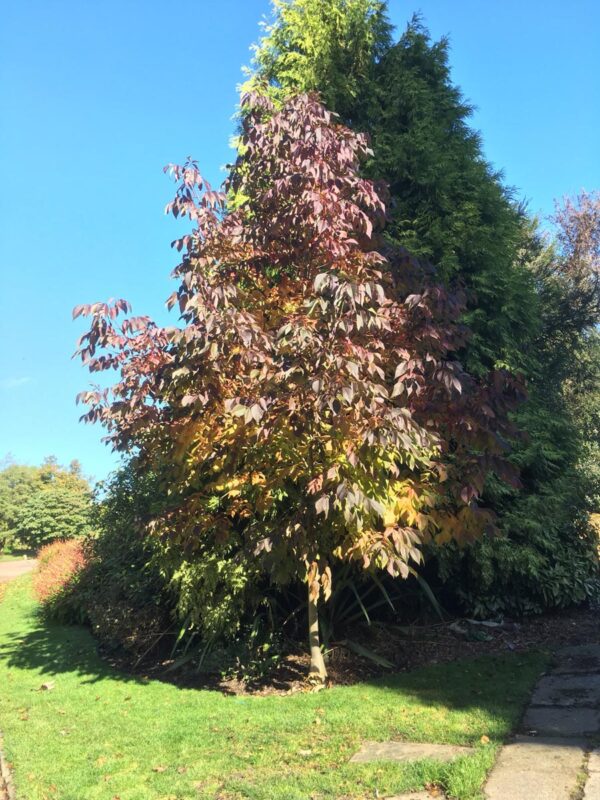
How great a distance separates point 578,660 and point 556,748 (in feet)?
7.81

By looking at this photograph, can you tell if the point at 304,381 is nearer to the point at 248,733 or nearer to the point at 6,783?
the point at 248,733

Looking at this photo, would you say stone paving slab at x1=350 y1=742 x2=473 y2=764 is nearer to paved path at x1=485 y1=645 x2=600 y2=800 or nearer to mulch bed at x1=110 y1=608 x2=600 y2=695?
paved path at x1=485 y1=645 x2=600 y2=800

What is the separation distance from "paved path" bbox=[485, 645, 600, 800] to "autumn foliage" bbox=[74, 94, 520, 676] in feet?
4.18

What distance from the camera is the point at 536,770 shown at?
3.31m

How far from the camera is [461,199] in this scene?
27.1ft

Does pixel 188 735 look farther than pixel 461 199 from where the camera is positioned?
No

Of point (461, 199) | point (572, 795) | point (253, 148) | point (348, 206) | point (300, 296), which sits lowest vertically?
point (572, 795)

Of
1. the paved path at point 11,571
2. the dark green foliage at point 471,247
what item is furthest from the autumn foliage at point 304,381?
the paved path at point 11,571

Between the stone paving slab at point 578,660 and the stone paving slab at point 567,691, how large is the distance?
0.18 m

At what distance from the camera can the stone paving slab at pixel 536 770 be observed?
3.05m

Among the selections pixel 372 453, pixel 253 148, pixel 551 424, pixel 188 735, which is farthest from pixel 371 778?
pixel 551 424

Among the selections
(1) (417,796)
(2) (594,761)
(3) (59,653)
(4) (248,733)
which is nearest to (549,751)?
(2) (594,761)

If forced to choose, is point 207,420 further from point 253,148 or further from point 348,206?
point 253,148

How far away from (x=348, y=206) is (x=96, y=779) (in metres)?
4.44
